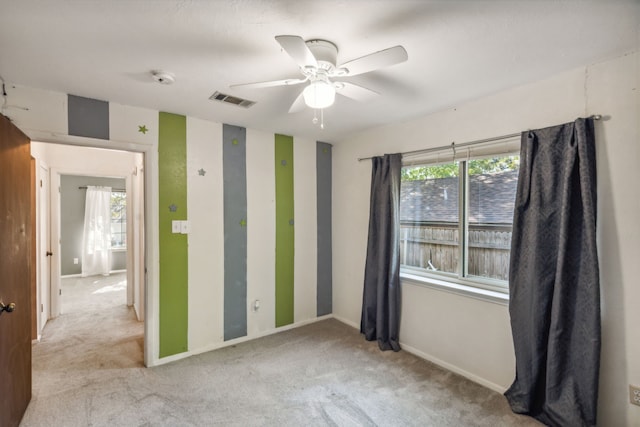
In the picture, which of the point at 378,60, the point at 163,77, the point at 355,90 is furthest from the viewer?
the point at 163,77

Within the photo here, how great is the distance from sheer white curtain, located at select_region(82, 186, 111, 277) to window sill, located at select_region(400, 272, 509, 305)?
6623mm

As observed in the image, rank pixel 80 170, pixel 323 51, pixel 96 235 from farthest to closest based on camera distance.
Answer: pixel 96 235, pixel 80 170, pixel 323 51

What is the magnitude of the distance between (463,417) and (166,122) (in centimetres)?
330

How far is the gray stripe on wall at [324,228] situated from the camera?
389 cm

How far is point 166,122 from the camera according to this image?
2.80 m

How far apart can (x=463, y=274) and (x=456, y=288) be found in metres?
0.18

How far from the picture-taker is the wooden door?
1798 mm

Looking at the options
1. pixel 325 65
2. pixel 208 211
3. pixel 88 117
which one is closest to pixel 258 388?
pixel 208 211

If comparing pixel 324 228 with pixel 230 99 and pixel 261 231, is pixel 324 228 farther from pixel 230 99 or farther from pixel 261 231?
pixel 230 99

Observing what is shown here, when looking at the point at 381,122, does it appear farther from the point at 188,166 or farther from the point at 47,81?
the point at 47,81

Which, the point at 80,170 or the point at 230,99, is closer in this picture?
the point at 230,99

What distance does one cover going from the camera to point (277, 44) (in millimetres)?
1651

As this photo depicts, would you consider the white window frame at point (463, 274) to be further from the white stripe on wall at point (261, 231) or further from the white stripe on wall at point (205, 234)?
the white stripe on wall at point (205, 234)

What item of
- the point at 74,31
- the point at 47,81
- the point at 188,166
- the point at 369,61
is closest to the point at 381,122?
the point at 369,61
